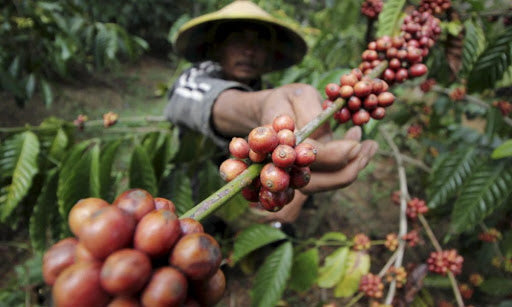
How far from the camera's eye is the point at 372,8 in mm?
1564

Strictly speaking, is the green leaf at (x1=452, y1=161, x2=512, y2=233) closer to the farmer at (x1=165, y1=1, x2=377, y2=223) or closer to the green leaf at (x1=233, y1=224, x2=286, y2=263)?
the farmer at (x1=165, y1=1, x2=377, y2=223)

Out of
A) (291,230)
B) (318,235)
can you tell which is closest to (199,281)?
(291,230)

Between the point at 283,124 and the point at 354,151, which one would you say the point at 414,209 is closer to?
the point at 354,151

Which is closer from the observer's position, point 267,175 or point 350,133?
point 267,175

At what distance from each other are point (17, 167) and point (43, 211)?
238 millimetres

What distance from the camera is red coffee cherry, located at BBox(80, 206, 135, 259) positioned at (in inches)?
15.3

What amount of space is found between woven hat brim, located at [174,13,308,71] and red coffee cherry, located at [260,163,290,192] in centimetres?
126

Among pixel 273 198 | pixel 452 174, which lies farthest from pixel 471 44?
pixel 273 198

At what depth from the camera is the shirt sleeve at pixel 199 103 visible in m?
1.27

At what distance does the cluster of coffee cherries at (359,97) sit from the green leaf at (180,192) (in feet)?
3.17

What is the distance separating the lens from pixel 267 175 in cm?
54

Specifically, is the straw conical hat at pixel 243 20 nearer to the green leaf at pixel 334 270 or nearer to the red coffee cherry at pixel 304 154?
the red coffee cherry at pixel 304 154

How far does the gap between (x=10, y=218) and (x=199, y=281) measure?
5.64 ft

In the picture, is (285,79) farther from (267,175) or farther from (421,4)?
(267,175)
